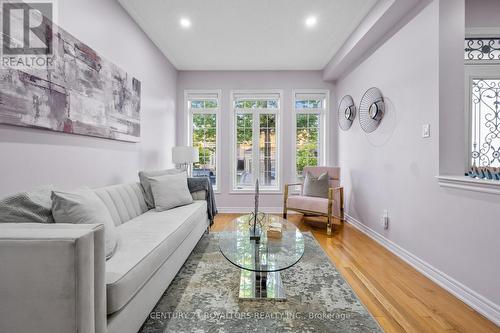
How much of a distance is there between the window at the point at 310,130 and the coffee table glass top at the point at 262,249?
2.60 m

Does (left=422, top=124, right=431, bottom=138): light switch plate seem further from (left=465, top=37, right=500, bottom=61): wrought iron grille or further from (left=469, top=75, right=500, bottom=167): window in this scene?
(left=465, top=37, right=500, bottom=61): wrought iron grille

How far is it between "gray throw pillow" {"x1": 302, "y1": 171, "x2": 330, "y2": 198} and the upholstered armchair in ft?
0.39

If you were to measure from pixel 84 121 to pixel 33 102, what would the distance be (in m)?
0.45

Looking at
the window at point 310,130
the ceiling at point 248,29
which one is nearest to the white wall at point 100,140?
the ceiling at point 248,29

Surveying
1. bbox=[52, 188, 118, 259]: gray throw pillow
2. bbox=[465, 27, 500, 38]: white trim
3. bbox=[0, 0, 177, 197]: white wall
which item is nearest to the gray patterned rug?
bbox=[52, 188, 118, 259]: gray throw pillow

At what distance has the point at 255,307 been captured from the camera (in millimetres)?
1625

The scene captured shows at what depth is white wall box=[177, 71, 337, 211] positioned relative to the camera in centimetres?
447

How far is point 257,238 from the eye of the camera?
1.87m

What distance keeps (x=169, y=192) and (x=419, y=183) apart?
2.57 meters

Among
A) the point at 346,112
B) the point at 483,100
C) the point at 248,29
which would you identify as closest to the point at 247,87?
the point at 248,29

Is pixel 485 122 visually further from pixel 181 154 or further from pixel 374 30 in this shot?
pixel 181 154

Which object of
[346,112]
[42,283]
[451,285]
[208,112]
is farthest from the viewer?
[208,112]

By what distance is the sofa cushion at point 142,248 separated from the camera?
3.72ft

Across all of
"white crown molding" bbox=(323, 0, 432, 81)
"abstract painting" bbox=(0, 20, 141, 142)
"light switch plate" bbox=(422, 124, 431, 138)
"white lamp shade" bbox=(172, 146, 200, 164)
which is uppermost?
"white crown molding" bbox=(323, 0, 432, 81)
